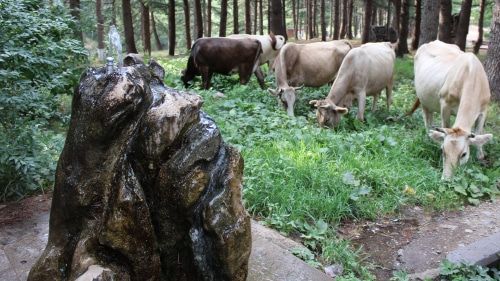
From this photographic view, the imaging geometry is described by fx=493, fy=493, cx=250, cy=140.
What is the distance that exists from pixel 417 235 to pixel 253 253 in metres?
2.13

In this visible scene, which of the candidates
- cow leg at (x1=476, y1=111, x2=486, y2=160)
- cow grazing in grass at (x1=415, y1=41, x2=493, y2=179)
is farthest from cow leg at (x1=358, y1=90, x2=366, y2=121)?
cow leg at (x1=476, y1=111, x2=486, y2=160)

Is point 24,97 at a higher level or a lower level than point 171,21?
lower

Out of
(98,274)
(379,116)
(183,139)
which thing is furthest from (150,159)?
(379,116)

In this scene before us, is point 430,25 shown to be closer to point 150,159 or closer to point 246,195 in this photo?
point 246,195

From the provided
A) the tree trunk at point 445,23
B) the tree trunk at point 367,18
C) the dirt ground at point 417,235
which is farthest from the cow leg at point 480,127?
the tree trunk at point 367,18

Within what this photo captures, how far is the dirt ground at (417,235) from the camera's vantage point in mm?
4574

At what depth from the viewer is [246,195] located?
5055 mm

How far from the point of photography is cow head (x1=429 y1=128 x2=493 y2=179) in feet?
20.2

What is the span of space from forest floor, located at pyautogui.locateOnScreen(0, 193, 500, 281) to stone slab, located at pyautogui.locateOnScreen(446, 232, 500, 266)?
17 cm

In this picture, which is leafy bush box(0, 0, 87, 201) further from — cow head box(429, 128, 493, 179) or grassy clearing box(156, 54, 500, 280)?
cow head box(429, 128, 493, 179)

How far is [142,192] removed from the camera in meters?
2.46

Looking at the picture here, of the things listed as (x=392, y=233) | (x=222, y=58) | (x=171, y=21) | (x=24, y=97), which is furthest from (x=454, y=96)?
(x=171, y=21)

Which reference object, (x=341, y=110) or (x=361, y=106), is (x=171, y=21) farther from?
(x=341, y=110)

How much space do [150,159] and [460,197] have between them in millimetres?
4548
